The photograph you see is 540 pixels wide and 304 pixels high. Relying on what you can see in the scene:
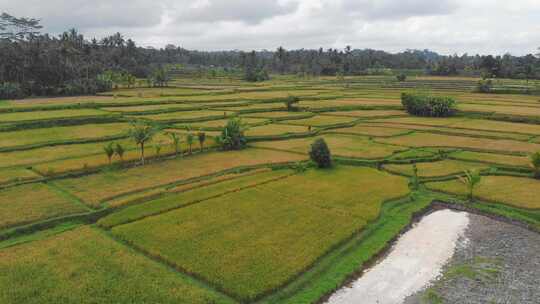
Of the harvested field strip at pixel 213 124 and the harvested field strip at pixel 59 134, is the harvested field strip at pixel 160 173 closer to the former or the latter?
the harvested field strip at pixel 213 124

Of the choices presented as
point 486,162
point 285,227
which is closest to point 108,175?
point 285,227

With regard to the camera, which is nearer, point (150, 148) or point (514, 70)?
point (150, 148)

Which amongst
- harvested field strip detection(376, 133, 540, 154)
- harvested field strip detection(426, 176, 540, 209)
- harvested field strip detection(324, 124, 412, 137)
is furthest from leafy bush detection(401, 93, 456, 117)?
harvested field strip detection(426, 176, 540, 209)

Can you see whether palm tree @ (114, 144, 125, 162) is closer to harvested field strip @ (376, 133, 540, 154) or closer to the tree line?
harvested field strip @ (376, 133, 540, 154)

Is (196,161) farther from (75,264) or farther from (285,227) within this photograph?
(75,264)

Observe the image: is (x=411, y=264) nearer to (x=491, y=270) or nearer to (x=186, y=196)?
(x=491, y=270)

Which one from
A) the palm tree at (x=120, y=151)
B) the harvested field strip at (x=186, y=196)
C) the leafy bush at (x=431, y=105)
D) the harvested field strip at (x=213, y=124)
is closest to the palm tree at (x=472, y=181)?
the harvested field strip at (x=186, y=196)
